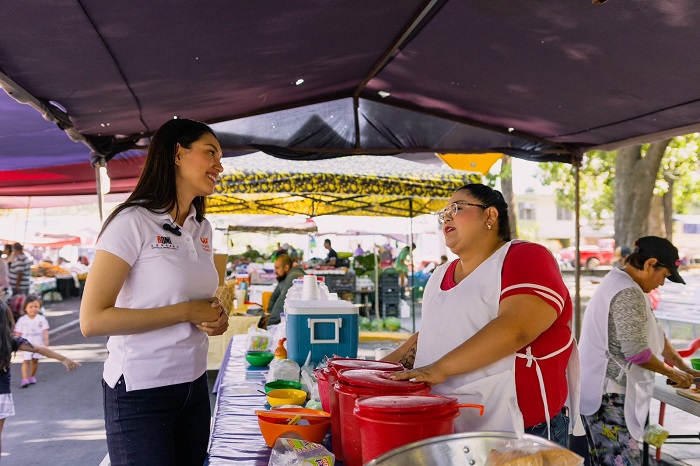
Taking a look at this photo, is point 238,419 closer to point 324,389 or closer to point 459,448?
point 324,389

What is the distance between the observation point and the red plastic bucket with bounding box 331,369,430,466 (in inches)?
72.6

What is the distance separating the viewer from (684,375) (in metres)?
4.06

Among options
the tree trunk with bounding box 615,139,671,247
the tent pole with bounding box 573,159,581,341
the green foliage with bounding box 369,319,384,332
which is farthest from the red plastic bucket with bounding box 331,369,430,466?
the tree trunk with bounding box 615,139,671,247

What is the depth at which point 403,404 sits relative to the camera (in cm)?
163

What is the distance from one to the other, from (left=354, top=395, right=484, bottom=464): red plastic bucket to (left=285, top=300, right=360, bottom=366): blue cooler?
1763mm

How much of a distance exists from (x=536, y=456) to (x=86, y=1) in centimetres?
227

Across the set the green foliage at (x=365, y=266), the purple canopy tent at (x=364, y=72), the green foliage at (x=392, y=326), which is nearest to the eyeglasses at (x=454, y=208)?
the purple canopy tent at (x=364, y=72)

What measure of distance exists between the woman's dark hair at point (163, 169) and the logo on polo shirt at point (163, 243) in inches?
4.1

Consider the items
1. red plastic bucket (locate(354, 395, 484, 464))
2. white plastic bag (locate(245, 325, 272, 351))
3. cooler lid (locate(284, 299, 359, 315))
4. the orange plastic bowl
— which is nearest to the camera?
red plastic bucket (locate(354, 395, 484, 464))

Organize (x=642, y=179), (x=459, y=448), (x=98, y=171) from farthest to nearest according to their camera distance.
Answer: (x=642, y=179) → (x=98, y=171) → (x=459, y=448)

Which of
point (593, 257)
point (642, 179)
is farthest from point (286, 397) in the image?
point (593, 257)

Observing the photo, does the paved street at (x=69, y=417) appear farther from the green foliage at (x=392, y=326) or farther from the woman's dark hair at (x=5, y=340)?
the green foliage at (x=392, y=326)

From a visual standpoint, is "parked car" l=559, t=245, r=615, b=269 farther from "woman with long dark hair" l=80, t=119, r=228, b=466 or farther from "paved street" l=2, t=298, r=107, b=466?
"woman with long dark hair" l=80, t=119, r=228, b=466

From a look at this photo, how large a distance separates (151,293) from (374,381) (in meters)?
0.76
